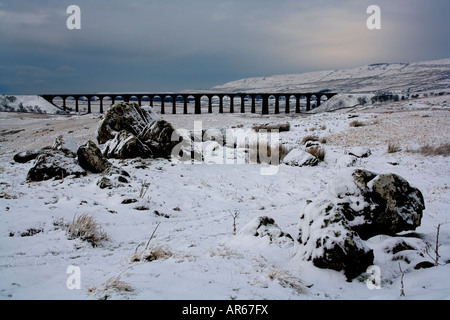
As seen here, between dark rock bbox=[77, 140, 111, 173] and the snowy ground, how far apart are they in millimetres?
414

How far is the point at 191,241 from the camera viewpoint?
5.28 m

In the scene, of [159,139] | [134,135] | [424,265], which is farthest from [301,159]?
[424,265]

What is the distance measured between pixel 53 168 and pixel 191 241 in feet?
18.4

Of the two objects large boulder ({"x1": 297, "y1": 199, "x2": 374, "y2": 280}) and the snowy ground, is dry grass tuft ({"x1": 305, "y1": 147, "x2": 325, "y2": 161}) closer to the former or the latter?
the snowy ground

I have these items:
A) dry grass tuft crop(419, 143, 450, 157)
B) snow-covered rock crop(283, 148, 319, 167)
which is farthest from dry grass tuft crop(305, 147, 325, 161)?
dry grass tuft crop(419, 143, 450, 157)

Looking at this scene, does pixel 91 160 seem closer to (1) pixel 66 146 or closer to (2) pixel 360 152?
(1) pixel 66 146

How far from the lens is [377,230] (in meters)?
4.95

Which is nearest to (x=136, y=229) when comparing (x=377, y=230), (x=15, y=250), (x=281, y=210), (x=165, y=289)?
(x=15, y=250)

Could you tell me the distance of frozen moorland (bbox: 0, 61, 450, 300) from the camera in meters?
3.41

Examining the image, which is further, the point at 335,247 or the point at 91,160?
the point at 91,160

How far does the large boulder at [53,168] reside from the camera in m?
8.59

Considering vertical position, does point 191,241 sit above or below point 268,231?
below

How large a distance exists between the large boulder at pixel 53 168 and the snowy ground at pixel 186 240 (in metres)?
0.37
